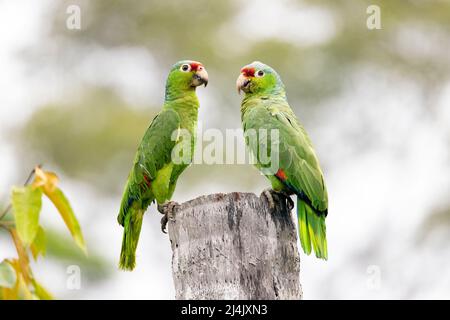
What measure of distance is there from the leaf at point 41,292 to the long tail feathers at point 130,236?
1956mm

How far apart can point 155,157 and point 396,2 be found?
8.88m

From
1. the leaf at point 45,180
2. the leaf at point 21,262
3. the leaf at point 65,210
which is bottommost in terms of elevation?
the leaf at point 21,262

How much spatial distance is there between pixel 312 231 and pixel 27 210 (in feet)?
6.26

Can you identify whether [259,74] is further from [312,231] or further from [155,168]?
[312,231]

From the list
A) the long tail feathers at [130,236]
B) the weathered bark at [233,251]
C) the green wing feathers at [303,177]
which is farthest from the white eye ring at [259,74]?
the weathered bark at [233,251]

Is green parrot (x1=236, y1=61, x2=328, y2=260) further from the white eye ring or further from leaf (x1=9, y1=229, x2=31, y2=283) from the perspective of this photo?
leaf (x1=9, y1=229, x2=31, y2=283)

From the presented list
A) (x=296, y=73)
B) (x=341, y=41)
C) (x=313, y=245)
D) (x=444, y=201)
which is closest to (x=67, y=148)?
(x=296, y=73)

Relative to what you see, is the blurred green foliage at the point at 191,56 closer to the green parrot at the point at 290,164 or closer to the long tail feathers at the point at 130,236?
the long tail feathers at the point at 130,236

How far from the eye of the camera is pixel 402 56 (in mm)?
12367

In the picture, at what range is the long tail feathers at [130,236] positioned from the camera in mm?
4738

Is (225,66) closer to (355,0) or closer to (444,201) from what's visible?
(355,0)

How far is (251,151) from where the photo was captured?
4.55 metres

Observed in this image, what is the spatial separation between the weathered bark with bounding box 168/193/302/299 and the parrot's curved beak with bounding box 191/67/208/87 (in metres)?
1.80

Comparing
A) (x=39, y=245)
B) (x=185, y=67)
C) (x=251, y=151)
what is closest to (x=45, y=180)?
(x=39, y=245)
